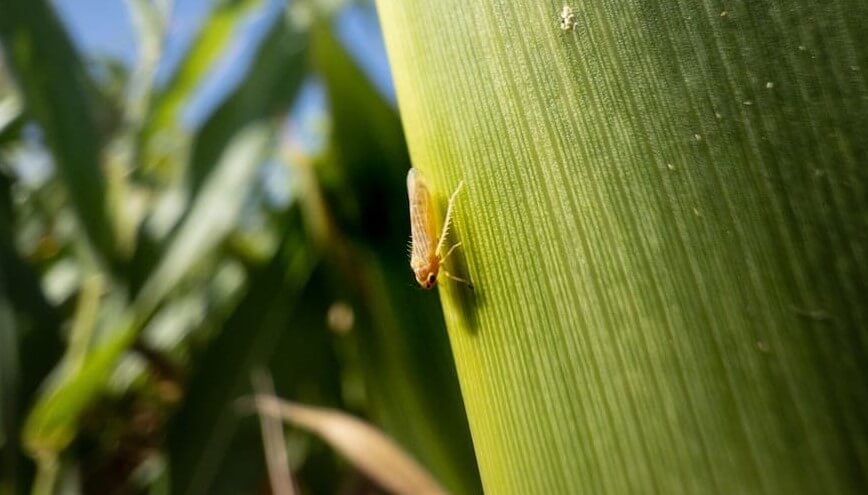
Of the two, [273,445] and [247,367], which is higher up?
[247,367]

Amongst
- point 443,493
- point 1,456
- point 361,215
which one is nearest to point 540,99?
point 443,493

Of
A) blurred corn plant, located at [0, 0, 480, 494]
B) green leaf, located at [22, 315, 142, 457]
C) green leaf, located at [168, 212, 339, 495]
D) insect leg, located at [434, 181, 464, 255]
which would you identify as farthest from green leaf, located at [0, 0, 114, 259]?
insect leg, located at [434, 181, 464, 255]

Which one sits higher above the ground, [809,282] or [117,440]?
[809,282]

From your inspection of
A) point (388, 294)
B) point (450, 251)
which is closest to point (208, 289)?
point (388, 294)

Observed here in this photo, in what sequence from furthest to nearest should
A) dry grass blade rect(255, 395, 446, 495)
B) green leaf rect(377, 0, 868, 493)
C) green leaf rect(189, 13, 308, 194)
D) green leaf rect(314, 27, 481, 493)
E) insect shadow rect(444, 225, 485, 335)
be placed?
green leaf rect(189, 13, 308, 194) → green leaf rect(314, 27, 481, 493) → dry grass blade rect(255, 395, 446, 495) → insect shadow rect(444, 225, 485, 335) → green leaf rect(377, 0, 868, 493)

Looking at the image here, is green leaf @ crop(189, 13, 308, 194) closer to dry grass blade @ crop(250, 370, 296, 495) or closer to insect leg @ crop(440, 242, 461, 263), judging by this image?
dry grass blade @ crop(250, 370, 296, 495)

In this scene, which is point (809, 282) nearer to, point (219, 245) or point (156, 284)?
point (156, 284)

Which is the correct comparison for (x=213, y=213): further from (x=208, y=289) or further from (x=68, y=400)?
(x=68, y=400)
